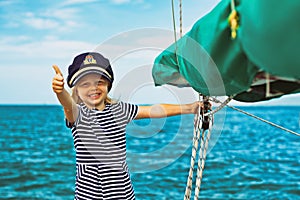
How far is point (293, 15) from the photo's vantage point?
0.94 meters

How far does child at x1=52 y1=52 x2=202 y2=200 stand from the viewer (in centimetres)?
216

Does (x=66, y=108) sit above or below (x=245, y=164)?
below

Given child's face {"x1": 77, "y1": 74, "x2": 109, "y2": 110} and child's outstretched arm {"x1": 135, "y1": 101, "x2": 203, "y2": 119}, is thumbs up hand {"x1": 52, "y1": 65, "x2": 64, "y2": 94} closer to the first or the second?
child's face {"x1": 77, "y1": 74, "x2": 109, "y2": 110}

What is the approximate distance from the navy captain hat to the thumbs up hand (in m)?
0.28

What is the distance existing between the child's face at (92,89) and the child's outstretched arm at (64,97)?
101 millimetres

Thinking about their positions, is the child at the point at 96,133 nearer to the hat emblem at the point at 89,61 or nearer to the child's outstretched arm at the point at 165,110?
the hat emblem at the point at 89,61

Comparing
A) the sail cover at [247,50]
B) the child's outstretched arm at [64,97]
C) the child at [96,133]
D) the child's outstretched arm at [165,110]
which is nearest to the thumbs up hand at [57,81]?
the child's outstretched arm at [64,97]

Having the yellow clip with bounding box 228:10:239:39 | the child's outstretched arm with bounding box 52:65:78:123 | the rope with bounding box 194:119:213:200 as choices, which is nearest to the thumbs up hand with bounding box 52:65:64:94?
the child's outstretched arm with bounding box 52:65:78:123

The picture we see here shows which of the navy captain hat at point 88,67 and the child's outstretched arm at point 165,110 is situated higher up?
the navy captain hat at point 88,67

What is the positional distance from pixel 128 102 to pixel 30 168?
11783 mm

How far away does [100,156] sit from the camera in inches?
85.8

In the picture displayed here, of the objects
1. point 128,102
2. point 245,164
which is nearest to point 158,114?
point 128,102

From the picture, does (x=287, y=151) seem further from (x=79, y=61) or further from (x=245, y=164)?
(x=79, y=61)

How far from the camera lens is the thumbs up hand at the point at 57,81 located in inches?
71.9
